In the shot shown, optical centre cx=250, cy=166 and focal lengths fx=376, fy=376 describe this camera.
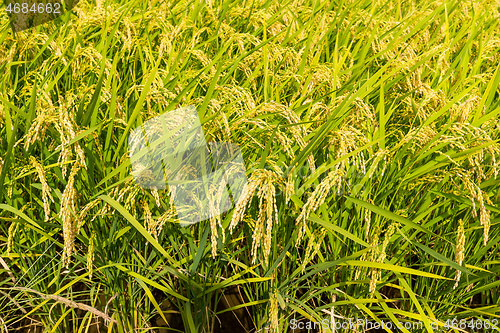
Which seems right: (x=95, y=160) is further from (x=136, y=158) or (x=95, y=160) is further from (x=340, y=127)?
(x=340, y=127)

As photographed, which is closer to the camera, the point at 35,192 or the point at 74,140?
the point at 74,140

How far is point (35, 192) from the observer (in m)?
1.53

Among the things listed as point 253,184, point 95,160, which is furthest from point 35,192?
point 253,184

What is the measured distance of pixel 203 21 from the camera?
235 centimetres

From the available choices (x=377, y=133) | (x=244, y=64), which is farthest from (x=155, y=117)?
(x=377, y=133)

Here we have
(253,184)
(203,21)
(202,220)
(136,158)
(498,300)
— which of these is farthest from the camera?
(203,21)

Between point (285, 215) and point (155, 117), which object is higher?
point (155, 117)

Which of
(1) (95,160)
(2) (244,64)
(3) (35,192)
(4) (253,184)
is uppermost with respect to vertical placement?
(2) (244,64)

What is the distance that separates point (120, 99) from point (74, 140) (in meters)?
0.45

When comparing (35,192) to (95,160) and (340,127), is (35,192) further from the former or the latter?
(340,127)

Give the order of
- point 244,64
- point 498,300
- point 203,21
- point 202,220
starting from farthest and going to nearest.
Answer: point 203,21
point 244,64
point 498,300
point 202,220

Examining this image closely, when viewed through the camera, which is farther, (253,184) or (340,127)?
(340,127)

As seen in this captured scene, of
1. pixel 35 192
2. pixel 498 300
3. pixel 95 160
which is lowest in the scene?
pixel 498 300

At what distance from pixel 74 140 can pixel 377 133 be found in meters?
1.17
